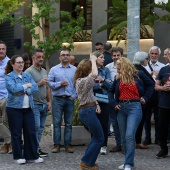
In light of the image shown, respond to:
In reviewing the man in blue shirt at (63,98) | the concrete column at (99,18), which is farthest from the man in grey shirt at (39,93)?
the concrete column at (99,18)

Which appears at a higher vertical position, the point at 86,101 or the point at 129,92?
the point at 129,92

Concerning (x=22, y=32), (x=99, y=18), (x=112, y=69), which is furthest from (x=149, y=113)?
(x=22, y=32)

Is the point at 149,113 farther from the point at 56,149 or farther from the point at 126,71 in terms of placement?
the point at 126,71

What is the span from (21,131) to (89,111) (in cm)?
155

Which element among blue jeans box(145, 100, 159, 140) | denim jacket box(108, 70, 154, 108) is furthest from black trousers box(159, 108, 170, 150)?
blue jeans box(145, 100, 159, 140)

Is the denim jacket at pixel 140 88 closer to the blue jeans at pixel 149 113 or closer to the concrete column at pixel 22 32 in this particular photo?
the blue jeans at pixel 149 113

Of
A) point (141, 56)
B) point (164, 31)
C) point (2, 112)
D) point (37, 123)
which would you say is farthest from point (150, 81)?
point (164, 31)

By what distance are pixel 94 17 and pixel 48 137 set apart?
29.9 feet

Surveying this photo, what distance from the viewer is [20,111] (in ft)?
30.7

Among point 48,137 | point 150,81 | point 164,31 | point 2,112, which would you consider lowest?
point 48,137

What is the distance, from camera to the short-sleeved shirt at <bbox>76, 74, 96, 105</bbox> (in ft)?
28.2

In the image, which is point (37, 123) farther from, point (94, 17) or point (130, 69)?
point (94, 17)

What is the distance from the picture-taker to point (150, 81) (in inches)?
372

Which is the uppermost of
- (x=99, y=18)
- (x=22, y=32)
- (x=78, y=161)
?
(x=99, y=18)
